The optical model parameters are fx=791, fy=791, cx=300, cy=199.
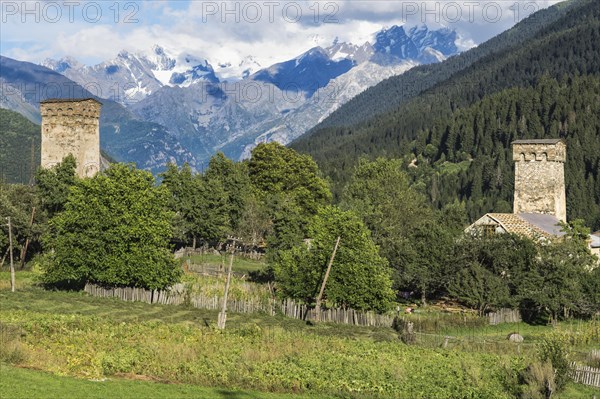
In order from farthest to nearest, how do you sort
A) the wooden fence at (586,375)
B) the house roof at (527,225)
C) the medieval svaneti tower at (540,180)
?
the medieval svaneti tower at (540,180), the house roof at (527,225), the wooden fence at (586,375)

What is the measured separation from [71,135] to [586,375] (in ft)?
179

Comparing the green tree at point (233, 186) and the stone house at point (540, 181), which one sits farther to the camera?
the green tree at point (233, 186)

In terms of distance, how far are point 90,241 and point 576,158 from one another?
132 metres

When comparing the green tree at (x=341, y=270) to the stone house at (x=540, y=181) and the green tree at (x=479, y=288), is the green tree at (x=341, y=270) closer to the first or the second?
the green tree at (x=479, y=288)

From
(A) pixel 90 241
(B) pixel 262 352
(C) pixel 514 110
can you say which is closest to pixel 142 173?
(A) pixel 90 241

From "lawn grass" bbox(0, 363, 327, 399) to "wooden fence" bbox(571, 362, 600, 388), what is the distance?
44.1ft

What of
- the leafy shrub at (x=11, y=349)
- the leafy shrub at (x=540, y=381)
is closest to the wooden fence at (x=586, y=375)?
the leafy shrub at (x=540, y=381)

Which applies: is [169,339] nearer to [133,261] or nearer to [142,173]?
[133,261]

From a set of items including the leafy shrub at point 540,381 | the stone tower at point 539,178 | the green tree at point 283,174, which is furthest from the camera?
the green tree at point 283,174

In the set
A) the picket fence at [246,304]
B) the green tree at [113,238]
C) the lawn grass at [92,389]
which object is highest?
the green tree at [113,238]

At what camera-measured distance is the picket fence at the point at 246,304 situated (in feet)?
169

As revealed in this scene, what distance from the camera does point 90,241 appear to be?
56.2 meters

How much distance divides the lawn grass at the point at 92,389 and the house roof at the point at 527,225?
3941 cm

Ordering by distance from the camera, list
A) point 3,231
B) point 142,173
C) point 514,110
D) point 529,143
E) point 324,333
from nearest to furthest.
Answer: point 324,333
point 142,173
point 3,231
point 529,143
point 514,110
